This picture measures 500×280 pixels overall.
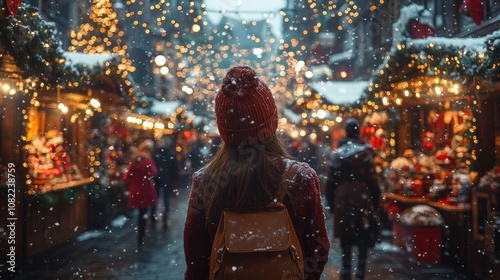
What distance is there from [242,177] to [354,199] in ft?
15.3

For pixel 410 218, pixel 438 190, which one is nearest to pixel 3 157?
pixel 410 218

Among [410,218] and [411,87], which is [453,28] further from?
[410,218]

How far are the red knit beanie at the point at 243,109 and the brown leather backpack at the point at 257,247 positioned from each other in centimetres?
37

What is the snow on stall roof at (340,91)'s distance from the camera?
1418 cm

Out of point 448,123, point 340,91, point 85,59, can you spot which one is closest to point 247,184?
point 85,59

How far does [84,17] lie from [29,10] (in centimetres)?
1109

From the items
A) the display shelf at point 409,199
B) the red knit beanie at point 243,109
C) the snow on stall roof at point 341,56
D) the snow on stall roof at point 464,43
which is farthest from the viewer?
the snow on stall roof at point 341,56

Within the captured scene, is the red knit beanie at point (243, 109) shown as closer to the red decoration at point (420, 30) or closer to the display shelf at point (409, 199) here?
the display shelf at point (409, 199)

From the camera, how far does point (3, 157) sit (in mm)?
8461

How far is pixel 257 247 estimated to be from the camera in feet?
6.88

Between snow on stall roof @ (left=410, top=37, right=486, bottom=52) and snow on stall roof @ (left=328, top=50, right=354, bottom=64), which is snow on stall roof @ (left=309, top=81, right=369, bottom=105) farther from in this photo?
snow on stall roof @ (left=328, top=50, right=354, bottom=64)

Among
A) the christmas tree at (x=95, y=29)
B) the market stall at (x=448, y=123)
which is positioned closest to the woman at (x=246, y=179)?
the market stall at (x=448, y=123)

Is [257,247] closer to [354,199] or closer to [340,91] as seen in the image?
[354,199]

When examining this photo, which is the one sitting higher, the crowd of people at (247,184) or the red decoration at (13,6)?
the red decoration at (13,6)
